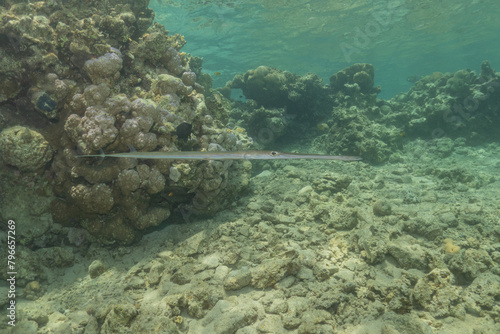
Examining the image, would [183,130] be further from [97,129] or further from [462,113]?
[462,113]

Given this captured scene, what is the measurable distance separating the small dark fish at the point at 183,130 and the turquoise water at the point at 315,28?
20726mm

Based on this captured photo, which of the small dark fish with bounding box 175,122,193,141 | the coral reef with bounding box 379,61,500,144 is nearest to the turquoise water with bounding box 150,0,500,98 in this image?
the coral reef with bounding box 379,61,500,144

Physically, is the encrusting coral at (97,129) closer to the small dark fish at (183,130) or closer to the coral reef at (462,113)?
the small dark fish at (183,130)

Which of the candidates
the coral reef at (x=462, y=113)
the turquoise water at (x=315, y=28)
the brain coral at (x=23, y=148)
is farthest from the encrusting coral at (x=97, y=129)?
the turquoise water at (x=315, y=28)

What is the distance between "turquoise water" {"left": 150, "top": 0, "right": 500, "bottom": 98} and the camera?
963 inches

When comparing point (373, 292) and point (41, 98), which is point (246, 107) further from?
point (373, 292)

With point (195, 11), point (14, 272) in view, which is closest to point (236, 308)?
point (14, 272)

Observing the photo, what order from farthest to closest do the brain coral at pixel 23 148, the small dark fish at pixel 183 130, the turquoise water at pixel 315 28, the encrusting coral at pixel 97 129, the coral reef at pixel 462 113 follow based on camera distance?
the turquoise water at pixel 315 28 < the coral reef at pixel 462 113 < the small dark fish at pixel 183 130 < the encrusting coral at pixel 97 129 < the brain coral at pixel 23 148

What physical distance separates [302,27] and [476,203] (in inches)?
1206

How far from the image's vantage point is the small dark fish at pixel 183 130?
5.18m

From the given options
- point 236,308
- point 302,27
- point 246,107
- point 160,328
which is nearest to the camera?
point 160,328

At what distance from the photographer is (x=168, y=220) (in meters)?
5.80

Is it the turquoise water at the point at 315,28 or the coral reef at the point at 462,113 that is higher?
the turquoise water at the point at 315,28

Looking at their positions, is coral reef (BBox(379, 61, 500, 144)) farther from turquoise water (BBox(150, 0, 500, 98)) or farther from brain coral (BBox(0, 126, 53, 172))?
turquoise water (BBox(150, 0, 500, 98))
